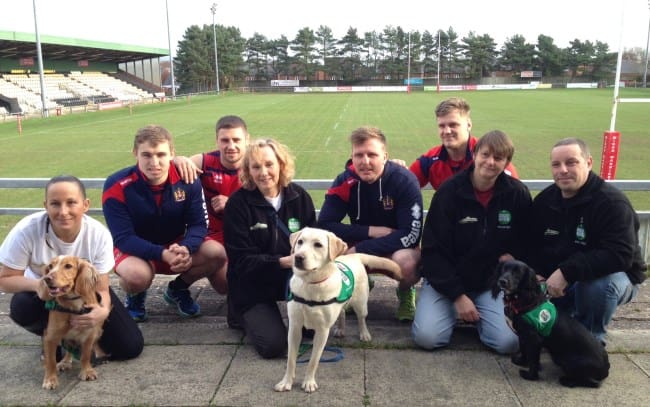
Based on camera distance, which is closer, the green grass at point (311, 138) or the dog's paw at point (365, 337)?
the dog's paw at point (365, 337)

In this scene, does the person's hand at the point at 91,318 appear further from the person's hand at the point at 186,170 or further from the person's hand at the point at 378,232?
the person's hand at the point at 378,232

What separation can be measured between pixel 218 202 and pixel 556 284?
3029 mm

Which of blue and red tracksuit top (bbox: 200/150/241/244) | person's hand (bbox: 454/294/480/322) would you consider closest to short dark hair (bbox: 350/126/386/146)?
blue and red tracksuit top (bbox: 200/150/241/244)

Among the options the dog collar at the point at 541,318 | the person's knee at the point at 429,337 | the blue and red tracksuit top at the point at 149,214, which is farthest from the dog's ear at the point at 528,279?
the blue and red tracksuit top at the point at 149,214

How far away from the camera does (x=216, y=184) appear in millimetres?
5070

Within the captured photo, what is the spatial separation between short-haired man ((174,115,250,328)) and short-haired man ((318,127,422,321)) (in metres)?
1.00

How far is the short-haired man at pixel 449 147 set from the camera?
5.03 meters

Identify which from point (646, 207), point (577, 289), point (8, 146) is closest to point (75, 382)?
point (577, 289)

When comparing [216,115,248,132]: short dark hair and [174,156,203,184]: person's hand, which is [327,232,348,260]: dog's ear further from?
[216,115,248,132]: short dark hair

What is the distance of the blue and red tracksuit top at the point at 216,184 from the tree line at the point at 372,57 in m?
80.7

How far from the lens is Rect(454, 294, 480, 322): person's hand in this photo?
3967 millimetres

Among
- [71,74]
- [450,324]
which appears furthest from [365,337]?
[71,74]

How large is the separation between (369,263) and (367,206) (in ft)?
2.08

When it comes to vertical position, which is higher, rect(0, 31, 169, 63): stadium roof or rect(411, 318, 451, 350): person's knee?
rect(0, 31, 169, 63): stadium roof
